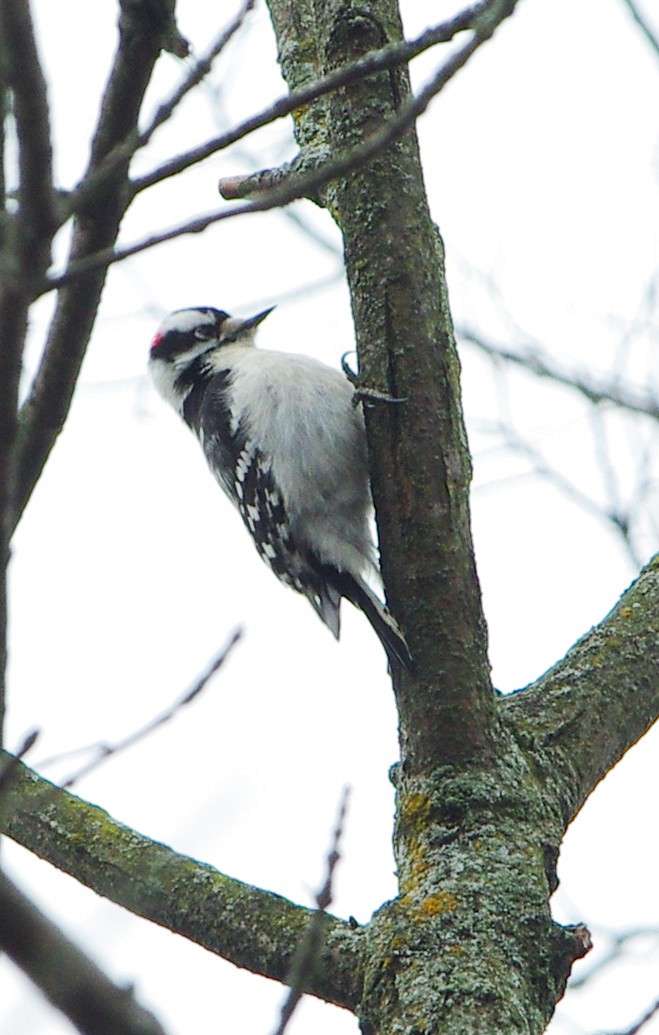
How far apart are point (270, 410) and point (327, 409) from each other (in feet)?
1.19

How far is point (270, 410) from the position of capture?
4.66m

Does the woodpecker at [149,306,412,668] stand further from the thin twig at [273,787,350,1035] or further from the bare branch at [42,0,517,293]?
the bare branch at [42,0,517,293]

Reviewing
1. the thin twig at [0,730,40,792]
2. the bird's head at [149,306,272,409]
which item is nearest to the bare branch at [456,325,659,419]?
the bird's head at [149,306,272,409]

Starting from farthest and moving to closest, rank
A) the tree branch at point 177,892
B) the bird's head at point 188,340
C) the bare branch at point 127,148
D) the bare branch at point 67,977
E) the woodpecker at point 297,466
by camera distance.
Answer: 1. the bird's head at point 188,340
2. the woodpecker at point 297,466
3. the tree branch at point 177,892
4. the bare branch at point 127,148
5. the bare branch at point 67,977

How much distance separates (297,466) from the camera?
4500 mm

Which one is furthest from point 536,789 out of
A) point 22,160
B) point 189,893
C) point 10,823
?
point 22,160

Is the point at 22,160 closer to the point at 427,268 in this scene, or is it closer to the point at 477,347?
the point at 427,268

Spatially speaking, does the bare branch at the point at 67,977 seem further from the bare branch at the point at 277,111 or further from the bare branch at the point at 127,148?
the bare branch at the point at 277,111

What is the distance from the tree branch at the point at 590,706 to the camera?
9.55 ft

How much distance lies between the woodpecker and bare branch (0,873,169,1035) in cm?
307

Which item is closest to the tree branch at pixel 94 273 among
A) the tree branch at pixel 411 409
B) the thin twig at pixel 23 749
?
the thin twig at pixel 23 749

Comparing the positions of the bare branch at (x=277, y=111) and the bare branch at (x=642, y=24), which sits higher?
the bare branch at (x=642, y=24)

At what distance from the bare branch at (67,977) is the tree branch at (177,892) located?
5.67 feet

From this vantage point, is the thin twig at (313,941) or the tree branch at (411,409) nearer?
the thin twig at (313,941)
